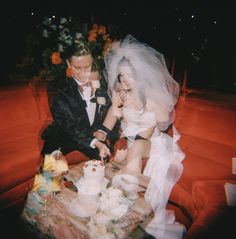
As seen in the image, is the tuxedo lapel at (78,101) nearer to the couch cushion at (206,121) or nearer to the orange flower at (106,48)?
the orange flower at (106,48)

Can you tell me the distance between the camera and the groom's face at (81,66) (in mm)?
2723

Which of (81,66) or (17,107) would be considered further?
(17,107)

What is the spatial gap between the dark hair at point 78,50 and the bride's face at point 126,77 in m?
0.40

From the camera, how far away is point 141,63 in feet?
8.97

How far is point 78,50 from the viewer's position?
2.71 metres

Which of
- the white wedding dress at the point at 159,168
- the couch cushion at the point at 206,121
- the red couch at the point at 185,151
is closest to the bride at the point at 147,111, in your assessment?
the white wedding dress at the point at 159,168

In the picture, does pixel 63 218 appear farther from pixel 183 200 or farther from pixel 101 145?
pixel 183 200

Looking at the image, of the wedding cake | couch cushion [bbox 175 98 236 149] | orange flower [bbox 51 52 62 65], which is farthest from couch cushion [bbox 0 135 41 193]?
couch cushion [bbox 175 98 236 149]

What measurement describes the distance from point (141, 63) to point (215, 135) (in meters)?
1.21

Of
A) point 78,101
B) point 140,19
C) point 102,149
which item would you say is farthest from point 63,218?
point 140,19

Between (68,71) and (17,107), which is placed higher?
(68,71)

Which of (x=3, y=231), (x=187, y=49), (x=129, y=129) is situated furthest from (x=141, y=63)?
(x=187, y=49)

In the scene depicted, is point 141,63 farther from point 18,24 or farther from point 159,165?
point 18,24

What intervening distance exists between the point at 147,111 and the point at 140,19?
12.5 ft
